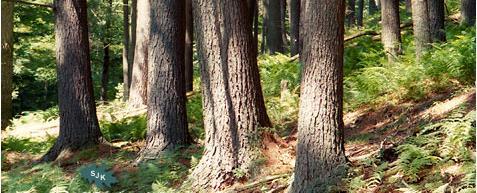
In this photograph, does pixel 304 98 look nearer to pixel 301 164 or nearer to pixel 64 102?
pixel 301 164

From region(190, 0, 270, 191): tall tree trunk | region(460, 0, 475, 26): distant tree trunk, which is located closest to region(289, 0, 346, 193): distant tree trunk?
region(190, 0, 270, 191): tall tree trunk

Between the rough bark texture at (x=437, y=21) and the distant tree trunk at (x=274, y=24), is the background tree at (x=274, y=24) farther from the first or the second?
the rough bark texture at (x=437, y=21)

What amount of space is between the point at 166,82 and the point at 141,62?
5189 mm

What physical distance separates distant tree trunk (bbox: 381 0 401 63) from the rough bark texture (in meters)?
0.64

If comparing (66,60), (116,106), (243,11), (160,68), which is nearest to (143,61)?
(116,106)

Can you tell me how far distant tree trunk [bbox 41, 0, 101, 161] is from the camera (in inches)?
364

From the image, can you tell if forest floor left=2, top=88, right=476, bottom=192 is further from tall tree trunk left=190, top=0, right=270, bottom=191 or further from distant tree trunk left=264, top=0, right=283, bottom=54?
distant tree trunk left=264, top=0, right=283, bottom=54

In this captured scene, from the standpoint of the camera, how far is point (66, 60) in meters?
9.33

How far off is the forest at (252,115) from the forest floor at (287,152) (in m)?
0.02

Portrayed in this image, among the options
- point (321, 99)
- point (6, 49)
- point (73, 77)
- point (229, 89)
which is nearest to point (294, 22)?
point (6, 49)

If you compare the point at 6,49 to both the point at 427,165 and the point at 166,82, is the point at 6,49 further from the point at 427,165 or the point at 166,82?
the point at 427,165

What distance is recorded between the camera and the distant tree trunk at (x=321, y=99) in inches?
200

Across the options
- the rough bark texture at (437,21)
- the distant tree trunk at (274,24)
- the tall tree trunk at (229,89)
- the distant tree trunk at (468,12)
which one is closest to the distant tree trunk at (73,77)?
the tall tree trunk at (229,89)

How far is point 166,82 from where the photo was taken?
8.32 m
